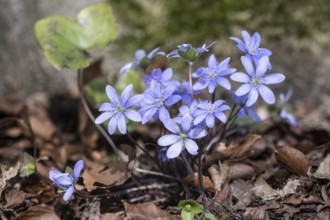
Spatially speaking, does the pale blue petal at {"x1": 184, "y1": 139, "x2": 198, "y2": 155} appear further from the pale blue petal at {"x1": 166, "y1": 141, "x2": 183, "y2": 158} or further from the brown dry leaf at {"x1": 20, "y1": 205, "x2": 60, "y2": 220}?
the brown dry leaf at {"x1": 20, "y1": 205, "x2": 60, "y2": 220}

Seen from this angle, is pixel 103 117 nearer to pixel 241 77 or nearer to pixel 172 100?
pixel 172 100

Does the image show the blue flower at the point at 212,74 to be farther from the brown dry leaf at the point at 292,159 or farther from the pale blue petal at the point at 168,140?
the brown dry leaf at the point at 292,159

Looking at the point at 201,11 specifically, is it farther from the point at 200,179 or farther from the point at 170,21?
the point at 200,179

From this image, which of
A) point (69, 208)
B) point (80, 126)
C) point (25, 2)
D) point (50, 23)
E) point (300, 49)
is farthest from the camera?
point (300, 49)

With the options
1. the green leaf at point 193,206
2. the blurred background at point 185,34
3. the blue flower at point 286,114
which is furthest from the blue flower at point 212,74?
the blurred background at point 185,34

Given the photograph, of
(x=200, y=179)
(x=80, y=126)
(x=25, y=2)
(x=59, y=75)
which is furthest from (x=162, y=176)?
(x=25, y=2)

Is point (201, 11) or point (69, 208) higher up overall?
point (201, 11)
